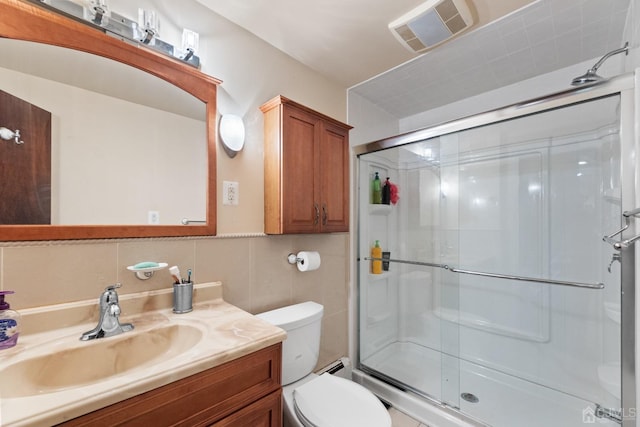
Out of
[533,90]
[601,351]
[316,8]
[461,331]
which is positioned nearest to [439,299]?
[461,331]

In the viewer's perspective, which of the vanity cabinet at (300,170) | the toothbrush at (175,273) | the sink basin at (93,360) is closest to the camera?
the sink basin at (93,360)

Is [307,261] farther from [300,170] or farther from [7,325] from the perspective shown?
[7,325]

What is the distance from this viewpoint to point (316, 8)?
140 centimetres

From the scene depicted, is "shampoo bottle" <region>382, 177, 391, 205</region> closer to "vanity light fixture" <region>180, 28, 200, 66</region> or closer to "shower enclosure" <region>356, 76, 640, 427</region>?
"shower enclosure" <region>356, 76, 640, 427</region>

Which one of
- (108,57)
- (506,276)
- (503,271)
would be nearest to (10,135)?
(108,57)

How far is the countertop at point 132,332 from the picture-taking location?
1.86 feet

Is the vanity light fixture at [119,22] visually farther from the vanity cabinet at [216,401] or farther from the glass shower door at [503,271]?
the glass shower door at [503,271]

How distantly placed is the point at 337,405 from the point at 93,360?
0.97 meters

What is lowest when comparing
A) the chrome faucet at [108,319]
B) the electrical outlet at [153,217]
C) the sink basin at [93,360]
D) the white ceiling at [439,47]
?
the sink basin at [93,360]

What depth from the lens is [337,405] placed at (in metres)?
1.25

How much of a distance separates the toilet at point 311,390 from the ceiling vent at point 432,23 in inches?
63.9

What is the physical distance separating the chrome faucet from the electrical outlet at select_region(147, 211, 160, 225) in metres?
0.30

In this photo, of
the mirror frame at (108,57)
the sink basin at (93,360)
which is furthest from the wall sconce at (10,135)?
the sink basin at (93,360)

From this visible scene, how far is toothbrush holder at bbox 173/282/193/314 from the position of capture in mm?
1122
